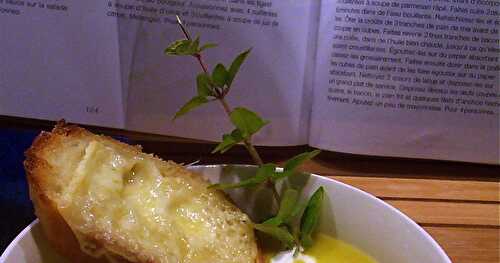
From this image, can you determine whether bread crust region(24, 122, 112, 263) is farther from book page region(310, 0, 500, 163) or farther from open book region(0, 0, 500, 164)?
book page region(310, 0, 500, 163)

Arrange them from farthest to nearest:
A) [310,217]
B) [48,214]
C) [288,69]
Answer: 1. [288,69]
2. [310,217]
3. [48,214]

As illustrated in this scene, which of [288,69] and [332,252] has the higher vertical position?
[288,69]

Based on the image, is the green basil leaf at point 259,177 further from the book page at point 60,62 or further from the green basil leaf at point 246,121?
the book page at point 60,62

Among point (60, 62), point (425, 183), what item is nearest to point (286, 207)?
point (425, 183)

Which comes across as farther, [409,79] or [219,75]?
[409,79]

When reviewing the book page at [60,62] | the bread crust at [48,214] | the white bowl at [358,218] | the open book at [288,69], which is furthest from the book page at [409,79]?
the bread crust at [48,214]

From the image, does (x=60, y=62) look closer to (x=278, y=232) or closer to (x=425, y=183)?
(x=278, y=232)

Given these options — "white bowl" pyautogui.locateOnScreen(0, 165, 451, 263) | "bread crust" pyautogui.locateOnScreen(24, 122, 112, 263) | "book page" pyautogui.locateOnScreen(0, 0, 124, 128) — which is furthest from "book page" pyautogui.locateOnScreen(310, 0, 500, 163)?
"bread crust" pyautogui.locateOnScreen(24, 122, 112, 263)
